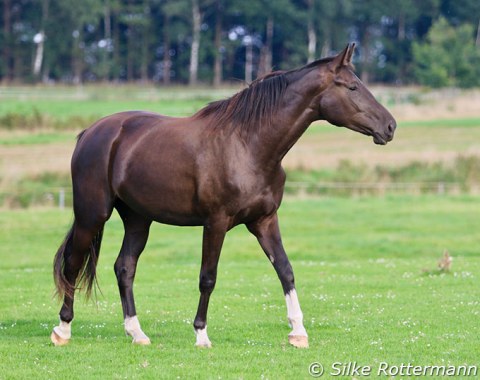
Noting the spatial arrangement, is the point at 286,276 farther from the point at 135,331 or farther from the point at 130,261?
the point at 130,261

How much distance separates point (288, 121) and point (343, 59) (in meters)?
0.87

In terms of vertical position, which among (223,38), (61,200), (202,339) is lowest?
(61,200)

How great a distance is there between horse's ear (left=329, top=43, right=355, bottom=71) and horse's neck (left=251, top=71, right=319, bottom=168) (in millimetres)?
320

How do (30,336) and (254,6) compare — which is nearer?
(30,336)

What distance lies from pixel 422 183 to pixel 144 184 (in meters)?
26.2

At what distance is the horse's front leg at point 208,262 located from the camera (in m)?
9.55

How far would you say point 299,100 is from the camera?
384 inches

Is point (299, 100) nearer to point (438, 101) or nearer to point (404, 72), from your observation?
point (438, 101)

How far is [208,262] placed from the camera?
9664 millimetres

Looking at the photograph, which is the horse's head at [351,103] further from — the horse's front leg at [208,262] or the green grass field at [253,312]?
the green grass field at [253,312]

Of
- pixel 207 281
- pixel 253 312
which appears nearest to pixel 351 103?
pixel 207 281

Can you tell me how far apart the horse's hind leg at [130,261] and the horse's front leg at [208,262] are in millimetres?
782

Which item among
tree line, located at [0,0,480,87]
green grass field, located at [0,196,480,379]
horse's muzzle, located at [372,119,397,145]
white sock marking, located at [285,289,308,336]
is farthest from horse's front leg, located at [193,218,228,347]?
tree line, located at [0,0,480,87]

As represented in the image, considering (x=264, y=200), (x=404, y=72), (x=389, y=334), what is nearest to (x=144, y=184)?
(x=264, y=200)
